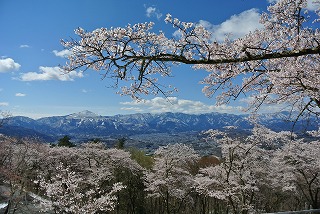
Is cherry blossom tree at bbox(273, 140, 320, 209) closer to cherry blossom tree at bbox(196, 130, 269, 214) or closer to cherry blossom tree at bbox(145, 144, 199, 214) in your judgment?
cherry blossom tree at bbox(196, 130, 269, 214)

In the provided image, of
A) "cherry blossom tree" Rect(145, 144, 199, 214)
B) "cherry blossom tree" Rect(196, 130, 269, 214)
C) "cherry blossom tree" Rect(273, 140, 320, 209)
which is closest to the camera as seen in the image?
"cherry blossom tree" Rect(196, 130, 269, 214)

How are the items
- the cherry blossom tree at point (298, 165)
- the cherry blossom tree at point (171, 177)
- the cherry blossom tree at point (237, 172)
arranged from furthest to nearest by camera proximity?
the cherry blossom tree at point (171, 177) < the cherry blossom tree at point (298, 165) < the cherry blossom tree at point (237, 172)

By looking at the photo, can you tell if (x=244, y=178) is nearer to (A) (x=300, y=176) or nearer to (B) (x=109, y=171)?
(A) (x=300, y=176)

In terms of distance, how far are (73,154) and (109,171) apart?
5318 mm

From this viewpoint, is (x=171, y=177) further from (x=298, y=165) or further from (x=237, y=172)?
(x=298, y=165)

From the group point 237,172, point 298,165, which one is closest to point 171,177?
point 237,172

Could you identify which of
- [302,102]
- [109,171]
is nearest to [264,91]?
[302,102]

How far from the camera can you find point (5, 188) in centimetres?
2545

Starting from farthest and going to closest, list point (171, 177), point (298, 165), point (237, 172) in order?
point (171, 177) → point (298, 165) → point (237, 172)

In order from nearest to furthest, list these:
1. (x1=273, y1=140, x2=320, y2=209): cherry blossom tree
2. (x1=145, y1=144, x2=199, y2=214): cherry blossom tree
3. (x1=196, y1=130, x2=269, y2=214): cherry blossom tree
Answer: (x1=196, y1=130, x2=269, y2=214): cherry blossom tree, (x1=273, y1=140, x2=320, y2=209): cherry blossom tree, (x1=145, y1=144, x2=199, y2=214): cherry blossom tree

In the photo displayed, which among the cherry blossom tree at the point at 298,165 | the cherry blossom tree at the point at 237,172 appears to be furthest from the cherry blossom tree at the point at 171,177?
the cherry blossom tree at the point at 298,165

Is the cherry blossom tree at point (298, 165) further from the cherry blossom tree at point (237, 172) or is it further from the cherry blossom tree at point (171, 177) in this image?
the cherry blossom tree at point (171, 177)

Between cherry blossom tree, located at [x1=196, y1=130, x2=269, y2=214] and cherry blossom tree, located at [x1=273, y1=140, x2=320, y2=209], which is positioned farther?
cherry blossom tree, located at [x1=273, y1=140, x2=320, y2=209]

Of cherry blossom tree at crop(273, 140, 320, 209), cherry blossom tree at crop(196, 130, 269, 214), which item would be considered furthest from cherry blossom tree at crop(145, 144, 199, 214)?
cherry blossom tree at crop(273, 140, 320, 209)
